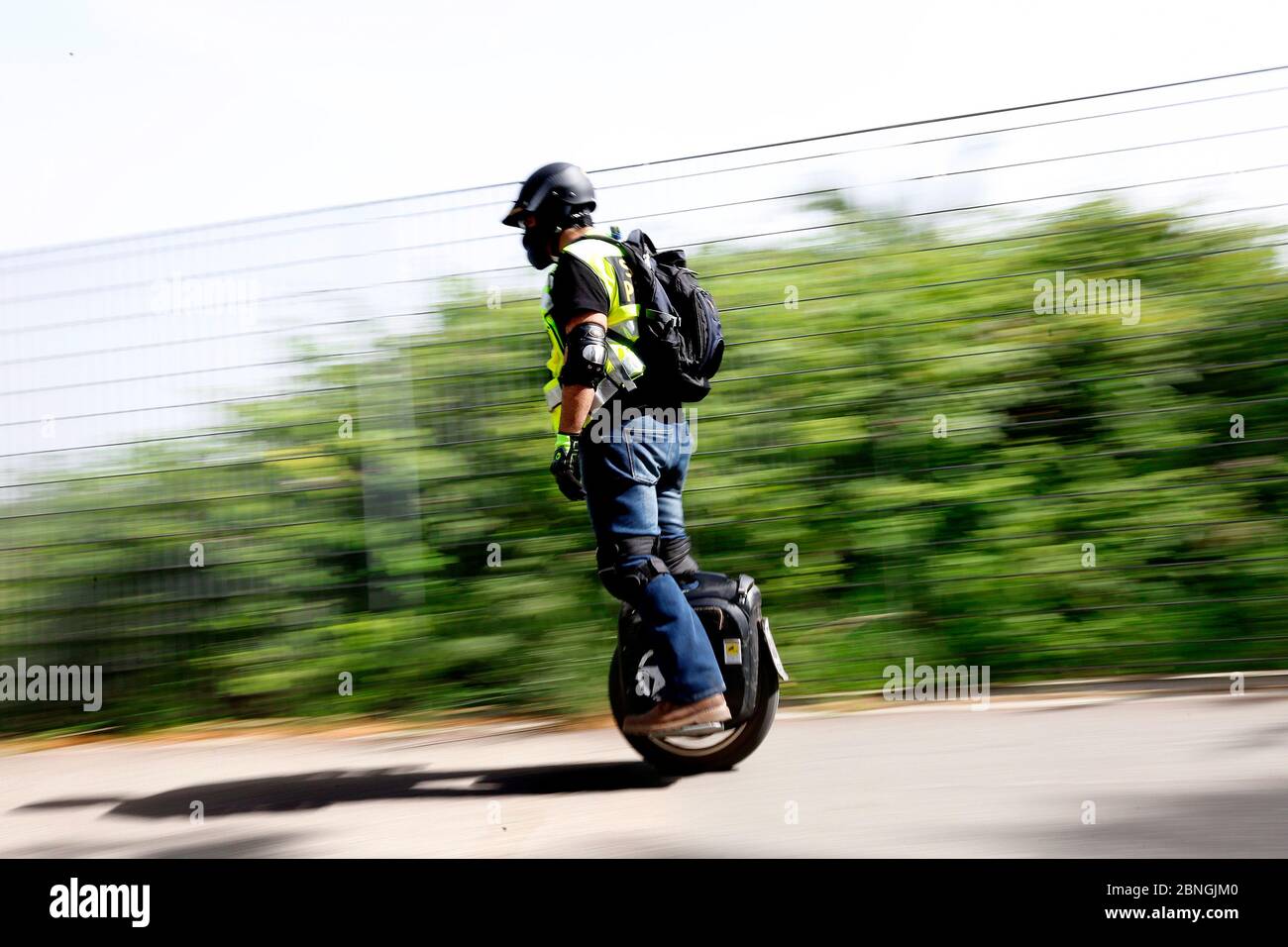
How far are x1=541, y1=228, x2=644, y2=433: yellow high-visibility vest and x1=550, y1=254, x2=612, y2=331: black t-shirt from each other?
0.03 meters

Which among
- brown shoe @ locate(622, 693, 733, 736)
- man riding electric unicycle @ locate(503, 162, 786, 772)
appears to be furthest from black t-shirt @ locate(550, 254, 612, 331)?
brown shoe @ locate(622, 693, 733, 736)

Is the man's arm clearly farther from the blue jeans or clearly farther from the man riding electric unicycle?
the blue jeans

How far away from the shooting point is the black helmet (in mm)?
3797

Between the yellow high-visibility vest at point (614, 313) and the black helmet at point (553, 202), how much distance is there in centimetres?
13

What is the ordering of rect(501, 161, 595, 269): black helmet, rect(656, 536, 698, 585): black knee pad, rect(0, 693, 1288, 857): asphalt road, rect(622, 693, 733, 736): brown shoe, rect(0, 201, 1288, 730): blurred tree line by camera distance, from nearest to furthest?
rect(0, 693, 1288, 857): asphalt road < rect(622, 693, 733, 736): brown shoe < rect(501, 161, 595, 269): black helmet < rect(656, 536, 698, 585): black knee pad < rect(0, 201, 1288, 730): blurred tree line

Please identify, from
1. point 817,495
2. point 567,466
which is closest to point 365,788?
point 567,466

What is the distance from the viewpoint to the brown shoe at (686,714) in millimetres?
3639

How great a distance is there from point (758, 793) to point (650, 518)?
3.30 ft

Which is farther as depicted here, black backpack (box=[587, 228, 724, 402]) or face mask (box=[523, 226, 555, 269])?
face mask (box=[523, 226, 555, 269])

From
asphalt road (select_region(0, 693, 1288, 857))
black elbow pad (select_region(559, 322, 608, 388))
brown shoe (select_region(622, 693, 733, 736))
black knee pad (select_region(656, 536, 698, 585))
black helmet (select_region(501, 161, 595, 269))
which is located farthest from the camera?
black knee pad (select_region(656, 536, 698, 585))

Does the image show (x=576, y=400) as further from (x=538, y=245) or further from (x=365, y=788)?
(x=365, y=788)

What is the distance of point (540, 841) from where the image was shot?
345cm

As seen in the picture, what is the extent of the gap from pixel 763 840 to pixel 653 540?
106 centimetres

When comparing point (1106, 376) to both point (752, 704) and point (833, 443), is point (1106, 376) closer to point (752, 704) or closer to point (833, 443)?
point (833, 443)
